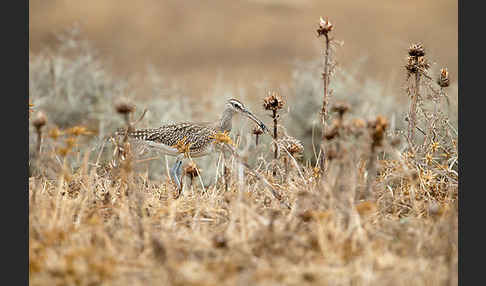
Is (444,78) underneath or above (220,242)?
above

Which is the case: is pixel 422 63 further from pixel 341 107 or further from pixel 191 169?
pixel 191 169

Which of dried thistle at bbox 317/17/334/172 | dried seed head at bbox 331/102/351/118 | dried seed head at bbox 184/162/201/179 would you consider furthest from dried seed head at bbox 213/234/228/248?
dried seed head at bbox 184/162/201/179

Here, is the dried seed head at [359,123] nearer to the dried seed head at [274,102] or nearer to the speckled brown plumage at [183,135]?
the dried seed head at [274,102]

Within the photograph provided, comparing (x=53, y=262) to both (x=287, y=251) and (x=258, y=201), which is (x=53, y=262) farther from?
(x=258, y=201)

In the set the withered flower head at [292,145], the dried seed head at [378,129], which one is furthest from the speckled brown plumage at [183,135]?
the dried seed head at [378,129]

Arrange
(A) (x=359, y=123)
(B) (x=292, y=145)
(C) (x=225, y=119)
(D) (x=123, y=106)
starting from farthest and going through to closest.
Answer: (C) (x=225, y=119), (B) (x=292, y=145), (A) (x=359, y=123), (D) (x=123, y=106)

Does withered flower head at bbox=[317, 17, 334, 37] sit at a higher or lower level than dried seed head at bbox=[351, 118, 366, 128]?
higher

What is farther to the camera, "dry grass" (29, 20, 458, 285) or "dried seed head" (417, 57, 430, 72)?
"dried seed head" (417, 57, 430, 72)

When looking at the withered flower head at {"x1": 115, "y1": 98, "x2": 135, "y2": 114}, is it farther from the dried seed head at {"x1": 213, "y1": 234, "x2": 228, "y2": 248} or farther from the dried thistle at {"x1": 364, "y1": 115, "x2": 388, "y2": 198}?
the dried thistle at {"x1": 364, "y1": 115, "x2": 388, "y2": 198}

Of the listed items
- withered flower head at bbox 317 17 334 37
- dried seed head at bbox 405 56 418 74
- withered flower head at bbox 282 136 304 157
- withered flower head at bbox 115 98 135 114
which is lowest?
withered flower head at bbox 282 136 304 157

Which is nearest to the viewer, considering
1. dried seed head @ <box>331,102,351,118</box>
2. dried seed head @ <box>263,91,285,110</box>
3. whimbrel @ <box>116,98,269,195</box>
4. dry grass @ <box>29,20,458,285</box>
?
dry grass @ <box>29,20,458,285</box>

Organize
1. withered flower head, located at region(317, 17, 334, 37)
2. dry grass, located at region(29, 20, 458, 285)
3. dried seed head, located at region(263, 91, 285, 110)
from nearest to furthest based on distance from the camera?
dry grass, located at region(29, 20, 458, 285), withered flower head, located at region(317, 17, 334, 37), dried seed head, located at region(263, 91, 285, 110)

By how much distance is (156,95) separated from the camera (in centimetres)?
1211

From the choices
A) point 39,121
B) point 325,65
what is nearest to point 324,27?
point 325,65
